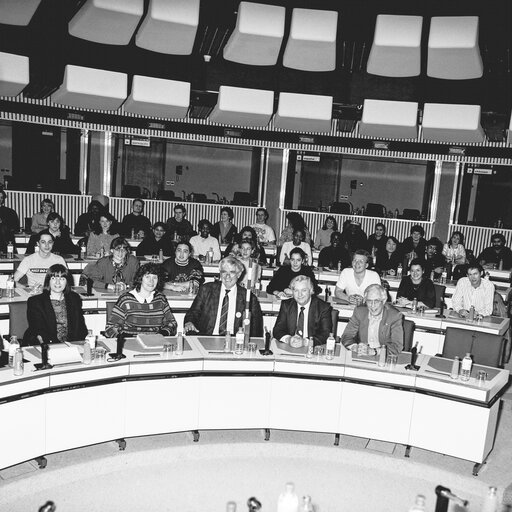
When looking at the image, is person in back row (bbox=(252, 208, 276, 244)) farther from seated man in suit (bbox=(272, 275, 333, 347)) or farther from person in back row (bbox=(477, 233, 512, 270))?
seated man in suit (bbox=(272, 275, 333, 347))

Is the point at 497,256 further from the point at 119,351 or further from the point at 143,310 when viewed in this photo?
the point at 119,351

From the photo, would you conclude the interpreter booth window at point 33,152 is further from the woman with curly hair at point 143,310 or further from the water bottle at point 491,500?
the water bottle at point 491,500

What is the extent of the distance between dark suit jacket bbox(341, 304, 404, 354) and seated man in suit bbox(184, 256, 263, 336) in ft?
2.90

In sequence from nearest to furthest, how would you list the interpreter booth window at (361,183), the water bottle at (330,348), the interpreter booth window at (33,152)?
the water bottle at (330,348), the interpreter booth window at (33,152), the interpreter booth window at (361,183)

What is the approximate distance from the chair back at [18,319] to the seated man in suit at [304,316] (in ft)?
7.31

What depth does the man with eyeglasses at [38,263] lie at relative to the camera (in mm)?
6145

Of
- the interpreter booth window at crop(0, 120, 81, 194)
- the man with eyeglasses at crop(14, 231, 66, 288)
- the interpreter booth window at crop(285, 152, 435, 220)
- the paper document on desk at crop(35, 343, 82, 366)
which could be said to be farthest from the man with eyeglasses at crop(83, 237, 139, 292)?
the interpreter booth window at crop(285, 152, 435, 220)

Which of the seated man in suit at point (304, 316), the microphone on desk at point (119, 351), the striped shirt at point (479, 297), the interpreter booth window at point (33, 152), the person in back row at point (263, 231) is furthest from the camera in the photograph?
the interpreter booth window at point (33, 152)

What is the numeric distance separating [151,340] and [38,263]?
2.46 m

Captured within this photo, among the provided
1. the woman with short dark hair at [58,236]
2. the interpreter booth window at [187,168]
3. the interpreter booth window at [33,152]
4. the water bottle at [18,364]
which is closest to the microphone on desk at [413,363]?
the water bottle at [18,364]

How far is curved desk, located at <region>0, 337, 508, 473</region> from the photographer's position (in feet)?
13.2

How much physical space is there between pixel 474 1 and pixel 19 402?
4719mm

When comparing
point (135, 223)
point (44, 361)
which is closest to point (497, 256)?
point (135, 223)

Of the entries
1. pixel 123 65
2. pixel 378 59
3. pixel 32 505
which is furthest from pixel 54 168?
pixel 32 505
